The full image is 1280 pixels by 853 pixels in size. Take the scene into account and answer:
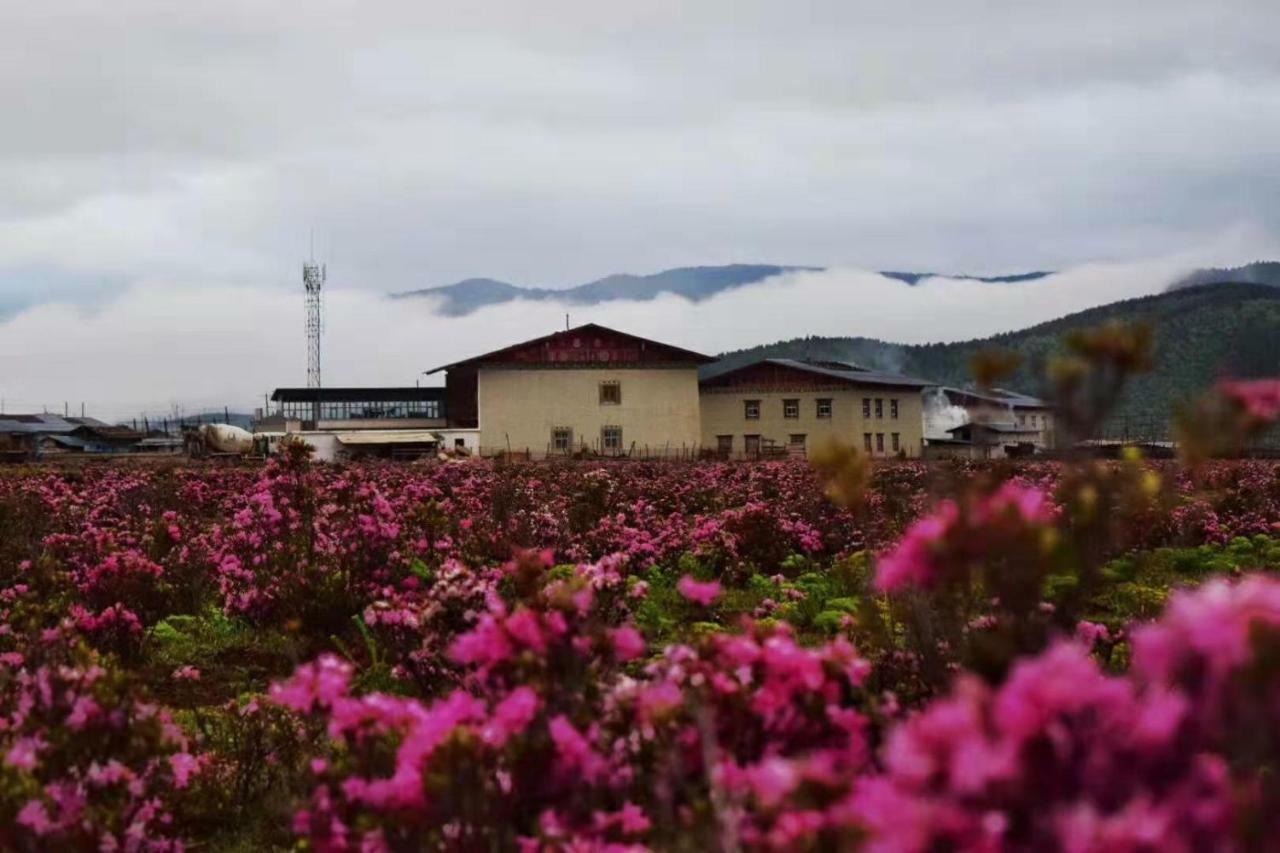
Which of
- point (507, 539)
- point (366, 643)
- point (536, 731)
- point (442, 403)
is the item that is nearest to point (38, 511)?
point (507, 539)

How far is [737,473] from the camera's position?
1049 inches

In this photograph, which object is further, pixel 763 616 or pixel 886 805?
pixel 763 616

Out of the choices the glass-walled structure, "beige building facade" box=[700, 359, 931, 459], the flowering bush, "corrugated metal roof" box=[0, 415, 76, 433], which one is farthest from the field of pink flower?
"corrugated metal roof" box=[0, 415, 76, 433]

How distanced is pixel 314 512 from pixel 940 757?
11373mm

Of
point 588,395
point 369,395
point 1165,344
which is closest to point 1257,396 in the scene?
point 588,395

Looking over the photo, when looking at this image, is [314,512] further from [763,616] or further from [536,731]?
[536,731]

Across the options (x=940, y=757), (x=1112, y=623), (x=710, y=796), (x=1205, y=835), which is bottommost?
(x=1112, y=623)

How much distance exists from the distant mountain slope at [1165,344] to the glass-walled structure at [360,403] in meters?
46.9

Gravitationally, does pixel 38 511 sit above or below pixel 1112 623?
above

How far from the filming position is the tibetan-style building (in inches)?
2677

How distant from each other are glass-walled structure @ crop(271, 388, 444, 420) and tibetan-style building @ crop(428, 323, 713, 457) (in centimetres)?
1547

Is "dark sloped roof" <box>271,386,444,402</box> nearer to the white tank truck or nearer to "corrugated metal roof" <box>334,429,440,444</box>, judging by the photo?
"corrugated metal roof" <box>334,429,440,444</box>

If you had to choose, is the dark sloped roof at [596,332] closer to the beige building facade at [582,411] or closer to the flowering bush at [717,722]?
the beige building facade at [582,411]

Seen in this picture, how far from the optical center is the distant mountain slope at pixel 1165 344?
134 m
